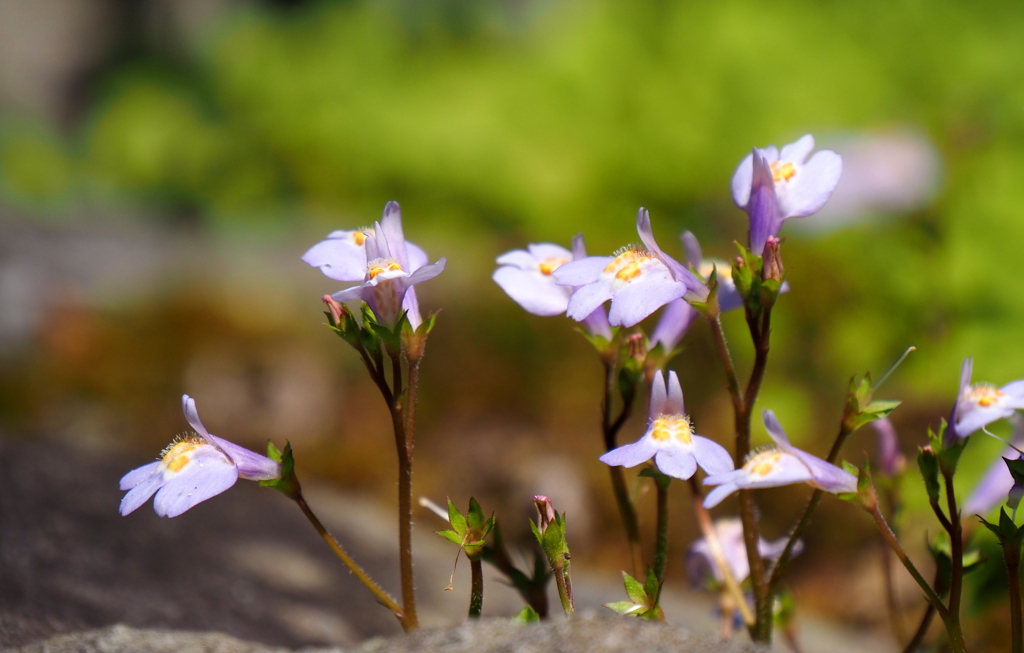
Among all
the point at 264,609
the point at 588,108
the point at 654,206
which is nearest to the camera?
the point at 264,609

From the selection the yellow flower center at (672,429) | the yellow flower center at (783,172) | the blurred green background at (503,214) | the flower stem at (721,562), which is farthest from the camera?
the blurred green background at (503,214)

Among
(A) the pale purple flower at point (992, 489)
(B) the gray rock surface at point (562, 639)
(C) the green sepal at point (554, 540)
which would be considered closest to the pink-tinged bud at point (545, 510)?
(C) the green sepal at point (554, 540)

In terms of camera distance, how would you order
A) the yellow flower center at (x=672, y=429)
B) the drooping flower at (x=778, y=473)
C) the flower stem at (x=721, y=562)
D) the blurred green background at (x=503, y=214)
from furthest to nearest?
the blurred green background at (x=503, y=214) < the flower stem at (x=721, y=562) < the yellow flower center at (x=672, y=429) < the drooping flower at (x=778, y=473)

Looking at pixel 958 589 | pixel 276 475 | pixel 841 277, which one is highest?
pixel 276 475

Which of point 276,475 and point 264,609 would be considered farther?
point 264,609

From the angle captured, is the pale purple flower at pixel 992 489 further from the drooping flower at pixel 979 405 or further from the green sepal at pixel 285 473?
the green sepal at pixel 285 473

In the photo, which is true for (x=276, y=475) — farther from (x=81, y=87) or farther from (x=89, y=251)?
(x=81, y=87)

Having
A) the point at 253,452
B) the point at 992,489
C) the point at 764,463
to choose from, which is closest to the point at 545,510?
the point at 764,463

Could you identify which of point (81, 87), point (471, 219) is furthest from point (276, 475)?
point (81, 87)
